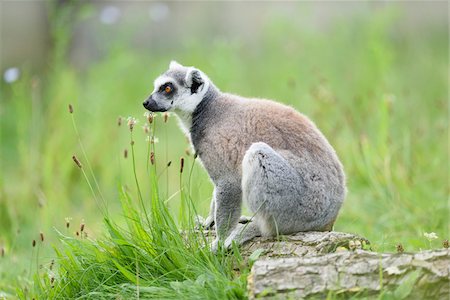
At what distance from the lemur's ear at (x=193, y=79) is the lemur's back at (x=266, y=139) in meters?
0.33

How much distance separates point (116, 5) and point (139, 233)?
13.1m

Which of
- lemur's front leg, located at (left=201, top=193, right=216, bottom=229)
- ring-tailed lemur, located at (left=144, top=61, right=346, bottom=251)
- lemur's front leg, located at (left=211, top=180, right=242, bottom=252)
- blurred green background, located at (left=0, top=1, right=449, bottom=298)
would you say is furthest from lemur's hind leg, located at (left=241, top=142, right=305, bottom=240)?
blurred green background, located at (left=0, top=1, right=449, bottom=298)

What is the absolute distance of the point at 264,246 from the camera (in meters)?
5.18

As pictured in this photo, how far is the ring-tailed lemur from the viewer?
5.25 metres

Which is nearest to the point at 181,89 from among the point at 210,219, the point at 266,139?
the point at 266,139

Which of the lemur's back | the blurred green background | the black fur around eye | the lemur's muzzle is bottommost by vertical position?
the blurred green background

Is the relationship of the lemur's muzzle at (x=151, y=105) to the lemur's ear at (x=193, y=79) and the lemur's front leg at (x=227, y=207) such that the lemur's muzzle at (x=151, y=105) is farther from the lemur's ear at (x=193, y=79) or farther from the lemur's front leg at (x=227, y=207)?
the lemur's front leg at (x=227, y=207)

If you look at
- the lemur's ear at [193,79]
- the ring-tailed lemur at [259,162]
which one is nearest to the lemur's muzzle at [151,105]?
the ring-tailed lemur at [259,162]

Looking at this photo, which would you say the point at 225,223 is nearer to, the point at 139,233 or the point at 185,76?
the point at 139,233

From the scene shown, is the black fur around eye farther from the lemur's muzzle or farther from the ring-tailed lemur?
the lemur's muzzle

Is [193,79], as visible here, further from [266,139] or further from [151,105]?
[266,139]

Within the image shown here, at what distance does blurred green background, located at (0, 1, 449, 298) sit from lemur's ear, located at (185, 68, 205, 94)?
76 centimetres

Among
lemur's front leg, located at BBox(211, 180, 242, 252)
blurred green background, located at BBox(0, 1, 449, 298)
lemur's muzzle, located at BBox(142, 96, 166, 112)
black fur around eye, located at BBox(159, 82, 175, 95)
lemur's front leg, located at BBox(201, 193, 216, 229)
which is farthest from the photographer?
blurred green background, located at BBox(0, 1, 449, 298)

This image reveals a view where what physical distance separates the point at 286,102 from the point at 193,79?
159 inches
